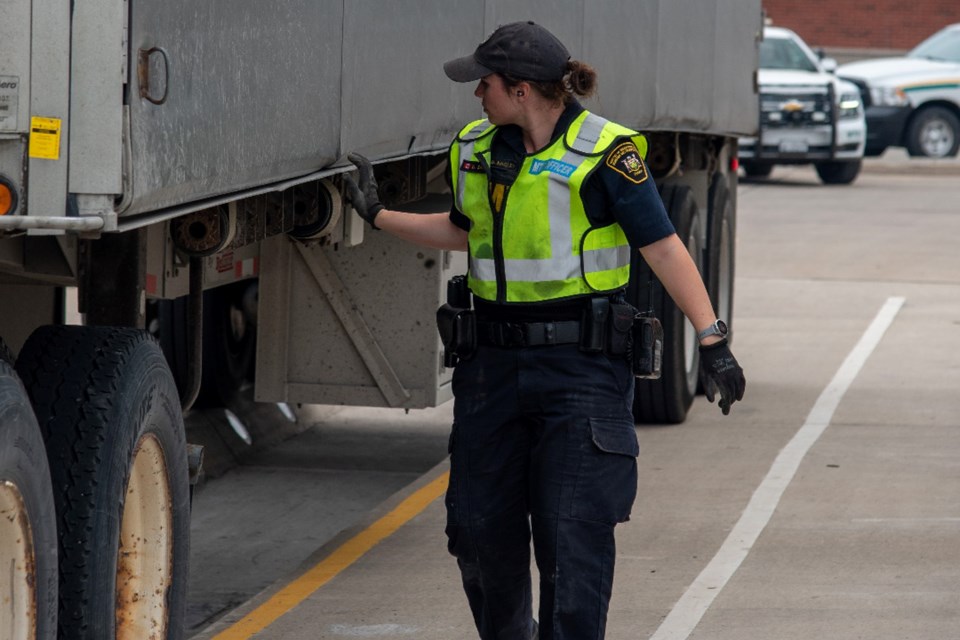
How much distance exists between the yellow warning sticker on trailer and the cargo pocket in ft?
5.37

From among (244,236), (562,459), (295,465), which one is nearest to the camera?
(562,459)

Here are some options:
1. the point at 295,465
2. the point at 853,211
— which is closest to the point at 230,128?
the point at 295,465

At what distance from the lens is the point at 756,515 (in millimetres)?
7363

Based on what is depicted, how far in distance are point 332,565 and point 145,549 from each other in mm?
2165

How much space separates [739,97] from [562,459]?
20.2 feet

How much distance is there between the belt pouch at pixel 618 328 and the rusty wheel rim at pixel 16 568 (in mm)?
1529

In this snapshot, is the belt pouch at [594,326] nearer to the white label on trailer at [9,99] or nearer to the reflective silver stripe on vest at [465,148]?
the reflective silver stripe on vest at [465,148]

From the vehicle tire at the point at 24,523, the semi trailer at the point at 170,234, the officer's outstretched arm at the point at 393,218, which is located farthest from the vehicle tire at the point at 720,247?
the vehicle tire at the point at 24,523

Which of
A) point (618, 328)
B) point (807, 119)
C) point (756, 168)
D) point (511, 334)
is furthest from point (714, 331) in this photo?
point (756, 168)

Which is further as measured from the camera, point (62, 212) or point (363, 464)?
point (363, 464)

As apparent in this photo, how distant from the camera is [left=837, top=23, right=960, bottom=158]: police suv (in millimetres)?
26188

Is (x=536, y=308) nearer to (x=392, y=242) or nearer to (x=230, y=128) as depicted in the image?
(x=230, y=128)

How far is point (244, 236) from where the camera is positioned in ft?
16.4

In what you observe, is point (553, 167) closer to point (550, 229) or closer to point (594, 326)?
point (550, 229)
